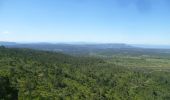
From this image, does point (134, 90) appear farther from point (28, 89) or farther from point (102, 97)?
point (28, 89)

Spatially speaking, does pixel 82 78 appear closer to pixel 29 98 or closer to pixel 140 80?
pixel 140 80

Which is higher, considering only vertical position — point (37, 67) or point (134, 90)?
point (37, 67)

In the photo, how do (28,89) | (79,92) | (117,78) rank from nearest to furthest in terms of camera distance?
(28,89)
(79,92)
(117,78)

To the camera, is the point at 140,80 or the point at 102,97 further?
the point at 140,80

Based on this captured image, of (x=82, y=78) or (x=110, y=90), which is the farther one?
(x=82, y=78)

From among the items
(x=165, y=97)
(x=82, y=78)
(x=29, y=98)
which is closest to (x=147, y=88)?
(x=165, y=97)

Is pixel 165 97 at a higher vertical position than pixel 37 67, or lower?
lower

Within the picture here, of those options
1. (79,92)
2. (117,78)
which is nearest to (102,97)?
(79,92)

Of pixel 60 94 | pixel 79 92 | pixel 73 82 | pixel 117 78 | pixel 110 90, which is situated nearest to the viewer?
pixel 60 94

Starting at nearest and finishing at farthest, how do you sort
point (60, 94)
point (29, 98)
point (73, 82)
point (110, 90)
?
point (29, 98) < point (60, 94) < point (73, 82) < point (110, 90)
